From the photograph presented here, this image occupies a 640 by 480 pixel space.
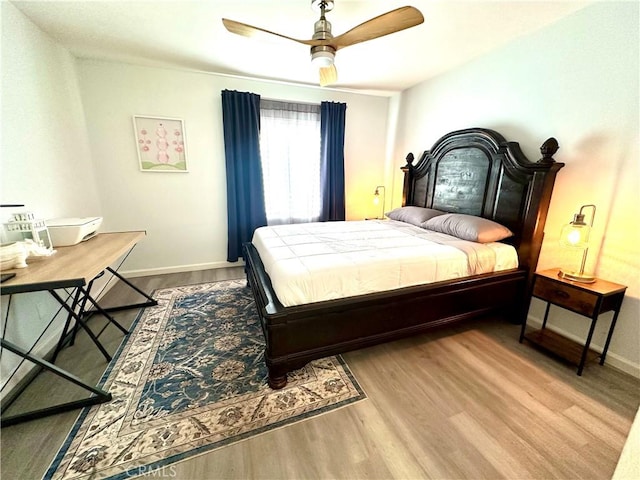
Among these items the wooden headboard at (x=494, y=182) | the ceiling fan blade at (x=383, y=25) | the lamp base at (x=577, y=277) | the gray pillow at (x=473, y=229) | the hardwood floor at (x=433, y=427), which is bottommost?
the hardwood floor at (x=433, y=427)

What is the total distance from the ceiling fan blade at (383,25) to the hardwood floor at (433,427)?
2.25 m

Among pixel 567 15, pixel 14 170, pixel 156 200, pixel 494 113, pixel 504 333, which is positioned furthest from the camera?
pixel 156 200

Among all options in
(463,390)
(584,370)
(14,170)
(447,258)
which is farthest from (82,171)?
(584,370)

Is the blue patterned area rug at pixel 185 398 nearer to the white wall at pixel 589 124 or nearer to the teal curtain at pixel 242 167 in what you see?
the teal curtain at pixel 242 167

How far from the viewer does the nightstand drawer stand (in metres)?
1.75

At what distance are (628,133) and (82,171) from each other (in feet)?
15.6

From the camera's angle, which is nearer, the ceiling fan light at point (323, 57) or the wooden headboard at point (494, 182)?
the ceiling fan light at point (323, 57)

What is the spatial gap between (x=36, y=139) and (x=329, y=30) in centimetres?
245

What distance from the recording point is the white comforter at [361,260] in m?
1.71

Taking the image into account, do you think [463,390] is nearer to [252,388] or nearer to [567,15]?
→ [252,388]

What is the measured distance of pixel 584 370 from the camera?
1877 mm

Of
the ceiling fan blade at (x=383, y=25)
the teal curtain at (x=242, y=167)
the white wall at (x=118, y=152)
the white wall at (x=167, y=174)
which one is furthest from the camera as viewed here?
the teal curtain at (x=242, y=167)

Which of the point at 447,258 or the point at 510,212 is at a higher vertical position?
the point at 510,212

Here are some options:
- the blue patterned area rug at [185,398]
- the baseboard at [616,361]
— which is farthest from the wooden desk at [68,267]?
the baseboard at [616,361]
